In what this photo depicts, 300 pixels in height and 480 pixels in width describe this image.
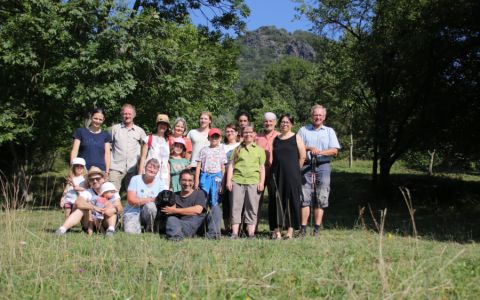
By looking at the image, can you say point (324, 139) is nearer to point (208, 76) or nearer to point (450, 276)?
point (450, 276)

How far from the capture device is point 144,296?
366 cm

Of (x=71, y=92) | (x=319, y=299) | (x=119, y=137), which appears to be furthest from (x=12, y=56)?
(x=319, y=299)

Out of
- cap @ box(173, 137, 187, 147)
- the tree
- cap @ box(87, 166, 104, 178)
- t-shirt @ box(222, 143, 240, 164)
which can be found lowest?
cap @ box(87, 166, 104, 178)

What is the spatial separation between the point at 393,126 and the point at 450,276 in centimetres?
1298

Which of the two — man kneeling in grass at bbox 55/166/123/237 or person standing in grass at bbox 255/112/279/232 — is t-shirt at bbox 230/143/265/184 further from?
A: man kneeling in grass at bbox 55/166/123/237

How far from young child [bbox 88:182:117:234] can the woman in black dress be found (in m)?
2.29

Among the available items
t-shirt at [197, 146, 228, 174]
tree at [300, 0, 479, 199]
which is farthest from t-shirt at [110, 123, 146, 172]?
tree at [300, 0, 479, 199]

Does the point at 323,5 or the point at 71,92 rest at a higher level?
the point at 323,5

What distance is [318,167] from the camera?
7.27m

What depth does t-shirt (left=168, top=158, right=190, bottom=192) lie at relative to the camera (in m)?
7.87

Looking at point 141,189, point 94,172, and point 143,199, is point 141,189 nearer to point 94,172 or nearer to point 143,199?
point 143,199

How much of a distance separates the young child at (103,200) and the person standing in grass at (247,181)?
64.6 inches

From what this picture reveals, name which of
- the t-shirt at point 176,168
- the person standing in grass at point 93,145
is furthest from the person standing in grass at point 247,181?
the person standing in grass at point 93,145

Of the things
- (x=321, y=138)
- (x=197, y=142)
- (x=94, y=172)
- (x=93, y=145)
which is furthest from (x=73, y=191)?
(x=321, y=138)
